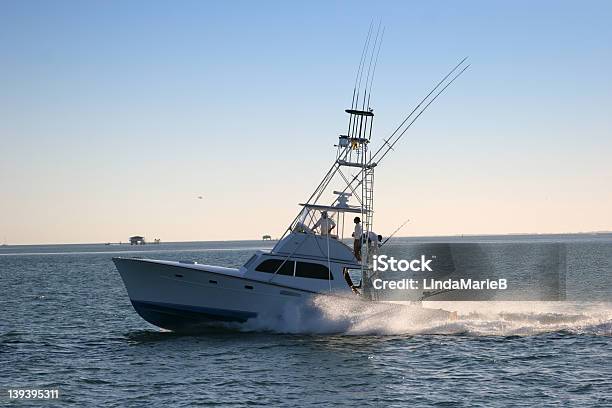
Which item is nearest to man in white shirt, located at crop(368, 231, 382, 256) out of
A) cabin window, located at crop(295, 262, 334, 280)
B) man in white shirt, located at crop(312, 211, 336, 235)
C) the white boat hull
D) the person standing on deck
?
the person standing on deck

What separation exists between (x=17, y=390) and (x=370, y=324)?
12709 millimetres

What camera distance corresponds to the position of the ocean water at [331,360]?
19594mm

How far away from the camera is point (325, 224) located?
28.1 metres

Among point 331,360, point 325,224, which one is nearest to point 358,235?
point 325,224

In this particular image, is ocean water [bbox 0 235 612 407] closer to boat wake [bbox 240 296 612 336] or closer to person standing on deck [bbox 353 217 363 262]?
boat wake [bbox 240 296 612 336]

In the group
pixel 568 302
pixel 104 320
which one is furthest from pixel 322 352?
pixel 568 302

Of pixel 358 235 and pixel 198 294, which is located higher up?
pixel 358 235

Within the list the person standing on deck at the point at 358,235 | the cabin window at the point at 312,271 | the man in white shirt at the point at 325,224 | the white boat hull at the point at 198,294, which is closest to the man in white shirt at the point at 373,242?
the person standing on deck at the point at 358,235

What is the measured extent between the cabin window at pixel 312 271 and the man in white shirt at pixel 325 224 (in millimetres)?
1272

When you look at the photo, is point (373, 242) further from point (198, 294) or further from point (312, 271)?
point (198, 294)

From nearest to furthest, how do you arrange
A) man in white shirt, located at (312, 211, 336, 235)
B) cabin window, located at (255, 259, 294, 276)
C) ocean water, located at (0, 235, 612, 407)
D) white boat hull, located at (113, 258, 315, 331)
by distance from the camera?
ocean water, located at (0, 235, 612, 407)
white boat hull, located at (113, 258, 315, 331)
cabin window, located at (255, 259, 294, 276)
man in white shirt, located at (312, 211, 336, 235)

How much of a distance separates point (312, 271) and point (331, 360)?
464cm

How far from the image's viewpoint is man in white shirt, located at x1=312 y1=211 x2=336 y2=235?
28.0 m

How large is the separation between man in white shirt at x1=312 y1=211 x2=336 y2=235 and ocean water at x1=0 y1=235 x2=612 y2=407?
2.53m
